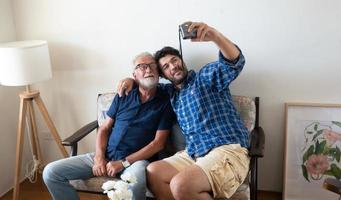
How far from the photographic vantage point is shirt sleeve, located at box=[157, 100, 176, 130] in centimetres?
210

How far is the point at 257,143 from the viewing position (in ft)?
6.30

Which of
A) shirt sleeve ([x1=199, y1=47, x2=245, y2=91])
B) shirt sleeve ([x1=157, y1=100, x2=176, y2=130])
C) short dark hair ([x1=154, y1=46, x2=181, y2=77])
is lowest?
shirt sleeve ([x1=157, y1=100, x2=176, y2=130])

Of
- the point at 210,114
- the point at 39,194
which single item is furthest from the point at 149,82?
the point at 39,194

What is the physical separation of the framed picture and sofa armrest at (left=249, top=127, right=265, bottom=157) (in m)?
0.23

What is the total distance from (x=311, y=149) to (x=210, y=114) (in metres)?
0.77

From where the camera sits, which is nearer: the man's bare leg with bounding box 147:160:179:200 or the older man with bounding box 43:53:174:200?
the man's bare leg with bounding box 147:160:179:200

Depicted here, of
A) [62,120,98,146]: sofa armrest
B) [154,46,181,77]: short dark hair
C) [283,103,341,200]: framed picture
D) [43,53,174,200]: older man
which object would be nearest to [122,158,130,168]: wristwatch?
[43,53,174,200]: older man

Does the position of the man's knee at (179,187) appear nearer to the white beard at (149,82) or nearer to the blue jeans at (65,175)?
the blue jeans at (65,175)

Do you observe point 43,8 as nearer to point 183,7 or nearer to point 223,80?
point 183,7

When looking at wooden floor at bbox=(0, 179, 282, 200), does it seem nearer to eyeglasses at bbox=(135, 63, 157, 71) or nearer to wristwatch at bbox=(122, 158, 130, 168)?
wristwatch at bbox=(122, 158, 130, 168)

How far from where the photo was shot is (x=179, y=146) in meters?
Answer: 2.20

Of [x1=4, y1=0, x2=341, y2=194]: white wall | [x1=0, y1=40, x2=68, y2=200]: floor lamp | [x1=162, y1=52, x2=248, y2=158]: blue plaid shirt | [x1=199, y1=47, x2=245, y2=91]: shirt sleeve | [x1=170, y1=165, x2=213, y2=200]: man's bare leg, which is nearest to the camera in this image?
[x1=170, y1=165, x2=213, y2=200]: man's bare leg

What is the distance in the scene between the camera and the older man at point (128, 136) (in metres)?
1.97

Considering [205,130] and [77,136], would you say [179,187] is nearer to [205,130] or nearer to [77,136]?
[205,130]
